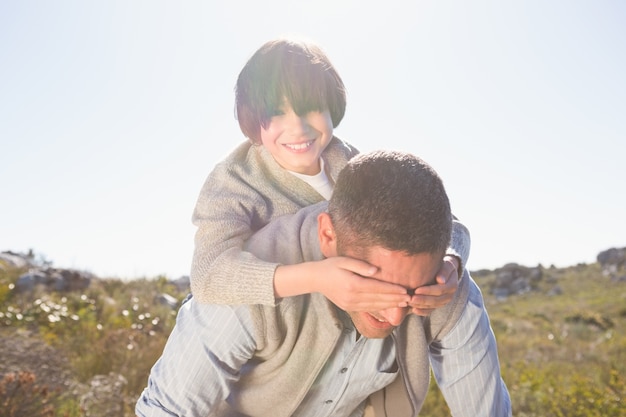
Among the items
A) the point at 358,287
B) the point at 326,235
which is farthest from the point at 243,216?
the point at 358,287

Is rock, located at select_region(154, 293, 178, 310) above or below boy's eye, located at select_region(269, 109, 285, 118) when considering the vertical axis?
below

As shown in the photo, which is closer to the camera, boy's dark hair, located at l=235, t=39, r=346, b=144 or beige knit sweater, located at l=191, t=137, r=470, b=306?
beige knit sweater, located at l=191, t=137, r=470, b=306

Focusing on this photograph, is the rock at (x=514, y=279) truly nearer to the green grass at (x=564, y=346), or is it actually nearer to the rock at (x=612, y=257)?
the green grass at (x=564, y=346)

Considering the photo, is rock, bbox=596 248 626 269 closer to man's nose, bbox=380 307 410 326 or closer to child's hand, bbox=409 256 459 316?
child's hand, bbox=409 256 459 316

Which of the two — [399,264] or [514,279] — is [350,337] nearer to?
[399,264]

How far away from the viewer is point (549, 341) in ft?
49.2

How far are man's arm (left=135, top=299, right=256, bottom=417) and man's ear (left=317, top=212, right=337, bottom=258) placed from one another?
1.26ft

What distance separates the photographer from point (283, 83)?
2676 millimetres

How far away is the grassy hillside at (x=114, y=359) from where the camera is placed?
506cm

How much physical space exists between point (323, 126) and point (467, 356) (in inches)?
46.3

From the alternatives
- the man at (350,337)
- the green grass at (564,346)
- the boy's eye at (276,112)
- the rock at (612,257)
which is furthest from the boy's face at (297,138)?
the rock at (612,257)

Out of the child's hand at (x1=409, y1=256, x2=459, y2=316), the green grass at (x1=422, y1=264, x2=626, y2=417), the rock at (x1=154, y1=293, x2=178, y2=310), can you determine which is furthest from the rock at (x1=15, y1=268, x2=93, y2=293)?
the child's hand at (x1=409, y1=256, x2=459, y2=316)

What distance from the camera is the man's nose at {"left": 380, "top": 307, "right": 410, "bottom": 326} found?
1.93 metres

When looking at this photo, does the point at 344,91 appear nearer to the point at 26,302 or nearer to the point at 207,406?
the point at 207,406
